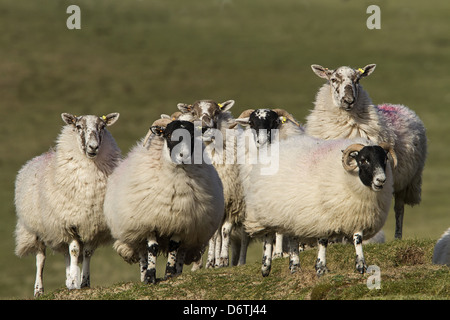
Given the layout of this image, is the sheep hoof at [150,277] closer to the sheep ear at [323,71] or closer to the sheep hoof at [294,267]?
the sheep hoof at [294,267]

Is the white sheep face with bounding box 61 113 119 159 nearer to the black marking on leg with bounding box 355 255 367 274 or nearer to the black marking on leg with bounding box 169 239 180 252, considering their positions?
the black marking on leg with bounding box 169 239 180 252

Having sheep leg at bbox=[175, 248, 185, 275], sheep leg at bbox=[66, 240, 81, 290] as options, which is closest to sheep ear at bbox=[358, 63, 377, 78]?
sheep leg at bbox=[175, 248, 185, 275]

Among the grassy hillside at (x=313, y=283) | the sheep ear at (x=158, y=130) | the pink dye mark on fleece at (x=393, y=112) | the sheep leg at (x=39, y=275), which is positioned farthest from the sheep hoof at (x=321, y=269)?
the pink dye mark on fleece at (x=393, y=112)

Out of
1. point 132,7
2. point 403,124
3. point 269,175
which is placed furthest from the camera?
point 132,7

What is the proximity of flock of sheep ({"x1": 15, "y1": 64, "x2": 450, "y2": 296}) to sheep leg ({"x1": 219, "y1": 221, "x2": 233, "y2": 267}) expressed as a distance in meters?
0.02

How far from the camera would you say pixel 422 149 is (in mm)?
17656

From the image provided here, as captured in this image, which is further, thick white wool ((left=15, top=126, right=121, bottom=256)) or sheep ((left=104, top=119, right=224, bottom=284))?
thick white wool ((left=15, top=126, right=121, bottom=256))

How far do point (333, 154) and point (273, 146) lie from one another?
59.3 inches

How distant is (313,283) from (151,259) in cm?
292

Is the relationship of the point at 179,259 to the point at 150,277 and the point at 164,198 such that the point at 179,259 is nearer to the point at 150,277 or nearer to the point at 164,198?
the point at 150,277

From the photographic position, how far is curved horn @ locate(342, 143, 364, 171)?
1130 centimetres

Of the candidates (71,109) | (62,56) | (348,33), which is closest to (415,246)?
(71,109)

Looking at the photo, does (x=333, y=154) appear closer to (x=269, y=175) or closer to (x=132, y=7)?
(x=269, y=175)

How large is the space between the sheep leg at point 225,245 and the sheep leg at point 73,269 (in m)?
3.03
